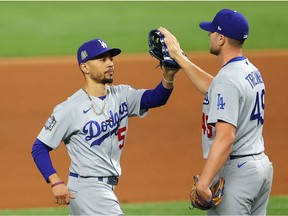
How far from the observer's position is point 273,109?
11.9 metres

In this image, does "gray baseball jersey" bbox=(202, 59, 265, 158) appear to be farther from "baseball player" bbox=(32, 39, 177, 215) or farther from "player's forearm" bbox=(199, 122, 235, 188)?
"baseball player" bbox=(32, 39, 177, 215)

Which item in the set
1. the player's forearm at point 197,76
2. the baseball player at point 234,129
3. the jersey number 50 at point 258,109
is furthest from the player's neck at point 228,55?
the player's forearm at point 197,76

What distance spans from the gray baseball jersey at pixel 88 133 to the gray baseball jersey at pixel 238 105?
0.87 metres

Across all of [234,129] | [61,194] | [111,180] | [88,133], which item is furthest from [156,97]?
[234,129]

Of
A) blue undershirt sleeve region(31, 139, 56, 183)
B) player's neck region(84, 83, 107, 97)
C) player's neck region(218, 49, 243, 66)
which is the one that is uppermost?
player's neck region(218, 49, 243, 66)

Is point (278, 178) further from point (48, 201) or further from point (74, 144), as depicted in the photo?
point (74, 144)

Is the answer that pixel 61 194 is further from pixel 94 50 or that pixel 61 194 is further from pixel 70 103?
pixel 94 50

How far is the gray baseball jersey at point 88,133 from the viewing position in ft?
19.8

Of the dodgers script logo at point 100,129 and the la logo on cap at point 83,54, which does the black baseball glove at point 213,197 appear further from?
the la logo on cap at point 83,54

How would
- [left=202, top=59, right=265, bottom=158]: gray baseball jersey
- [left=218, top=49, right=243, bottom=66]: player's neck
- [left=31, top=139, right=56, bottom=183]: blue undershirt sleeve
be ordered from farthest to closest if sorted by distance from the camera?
[left=31, top=139, right=56, bottom=183]: blue undershirt sleeve
[left=218, top=49, right=243, bottom=66]: player's neck
[left=202, top=59, right=265, bottom=158]: gray baseball jersey

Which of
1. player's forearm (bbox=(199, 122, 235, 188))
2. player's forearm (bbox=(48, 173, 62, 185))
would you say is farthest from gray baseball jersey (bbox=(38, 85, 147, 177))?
player's forearm (bbox=(199, 122, 235, 188))

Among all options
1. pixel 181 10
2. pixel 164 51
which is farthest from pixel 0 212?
pixel 181 10

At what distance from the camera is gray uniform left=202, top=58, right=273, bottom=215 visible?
5297 mm

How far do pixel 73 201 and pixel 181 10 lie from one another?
34.5ft
